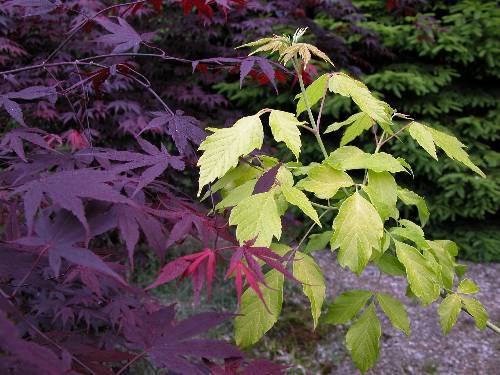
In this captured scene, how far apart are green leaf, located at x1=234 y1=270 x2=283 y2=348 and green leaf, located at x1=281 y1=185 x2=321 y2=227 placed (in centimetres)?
23

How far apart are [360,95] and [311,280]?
0.44m

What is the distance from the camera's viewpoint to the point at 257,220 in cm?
99

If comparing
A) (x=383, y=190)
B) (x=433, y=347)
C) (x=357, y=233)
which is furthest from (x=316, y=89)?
(x=433, y=347)

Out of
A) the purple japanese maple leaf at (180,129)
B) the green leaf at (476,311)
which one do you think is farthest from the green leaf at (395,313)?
the purple japanese maple leaf at (180,129)

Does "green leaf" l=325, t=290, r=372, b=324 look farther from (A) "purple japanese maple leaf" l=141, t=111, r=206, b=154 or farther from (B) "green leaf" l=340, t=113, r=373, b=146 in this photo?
(A) "purple japanese maple leaf" l=141, t=111, r=206, b=154

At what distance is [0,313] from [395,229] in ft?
2.94

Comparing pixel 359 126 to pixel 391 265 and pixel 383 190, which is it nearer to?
pixel 383 190

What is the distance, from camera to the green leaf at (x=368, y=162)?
3.48ft

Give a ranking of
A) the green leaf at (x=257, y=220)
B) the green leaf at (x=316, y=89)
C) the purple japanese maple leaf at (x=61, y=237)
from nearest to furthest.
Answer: the purple japanese maple leaf at (x=61, y=237) < the green leaf at (x=257, y=220) < the green leaf at (x=316, y=89)

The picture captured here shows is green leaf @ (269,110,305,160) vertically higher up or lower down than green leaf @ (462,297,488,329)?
higher up

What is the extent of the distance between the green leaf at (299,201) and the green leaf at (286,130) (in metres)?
0.08

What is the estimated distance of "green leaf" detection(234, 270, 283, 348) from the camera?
111 centimetres

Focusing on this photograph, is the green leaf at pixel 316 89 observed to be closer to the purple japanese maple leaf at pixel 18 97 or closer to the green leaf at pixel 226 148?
the green leaf at pixel 226 148

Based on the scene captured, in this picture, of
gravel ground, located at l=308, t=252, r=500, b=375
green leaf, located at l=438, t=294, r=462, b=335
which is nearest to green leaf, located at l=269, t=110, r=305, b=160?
green leaf, located at l=438, t=294, r=462, b=335
